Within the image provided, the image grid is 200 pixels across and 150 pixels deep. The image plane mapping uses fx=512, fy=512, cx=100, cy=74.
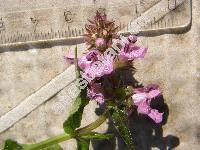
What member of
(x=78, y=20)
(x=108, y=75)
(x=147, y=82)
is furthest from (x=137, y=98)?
(x=78, y=20)

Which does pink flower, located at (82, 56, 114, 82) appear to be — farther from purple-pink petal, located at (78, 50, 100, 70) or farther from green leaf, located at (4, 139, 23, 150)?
green leaf, located at (4, 139, 23, 150)

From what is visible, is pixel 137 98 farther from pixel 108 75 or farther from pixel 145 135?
Answer: pixel 145 135

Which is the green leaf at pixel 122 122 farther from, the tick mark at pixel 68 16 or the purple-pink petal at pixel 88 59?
the tick mark at pixel 68 16

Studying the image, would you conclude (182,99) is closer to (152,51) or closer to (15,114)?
(152,51)

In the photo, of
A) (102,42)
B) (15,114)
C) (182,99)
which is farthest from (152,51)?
(15,114)

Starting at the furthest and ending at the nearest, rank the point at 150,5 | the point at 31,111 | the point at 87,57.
→ the point at 31,111
the point at 150,5
the point at 87,57

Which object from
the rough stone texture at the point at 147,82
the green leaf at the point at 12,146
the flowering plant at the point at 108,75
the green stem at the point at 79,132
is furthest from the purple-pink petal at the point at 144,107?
the green leaf at the point at 12,146
